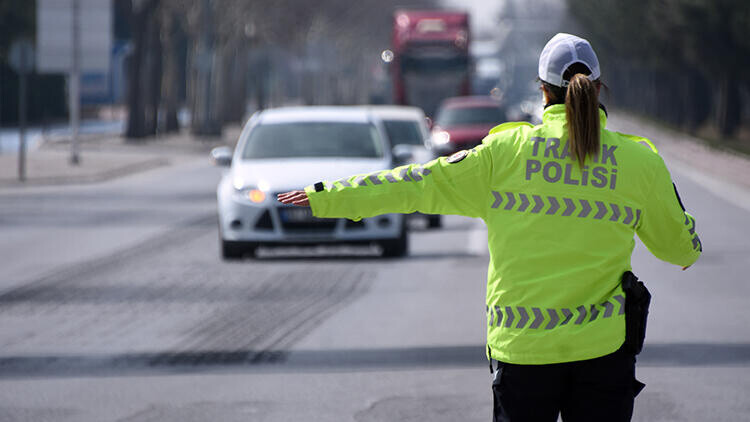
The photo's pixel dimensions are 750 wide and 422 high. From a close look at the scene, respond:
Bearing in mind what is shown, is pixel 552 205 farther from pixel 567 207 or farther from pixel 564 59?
pixel 564 59

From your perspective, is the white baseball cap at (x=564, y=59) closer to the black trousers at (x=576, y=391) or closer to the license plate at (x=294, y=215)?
the black trousers at (x=576, y=391)

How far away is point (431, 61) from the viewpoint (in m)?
46.8

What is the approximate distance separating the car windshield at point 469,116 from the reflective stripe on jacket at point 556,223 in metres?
29.1

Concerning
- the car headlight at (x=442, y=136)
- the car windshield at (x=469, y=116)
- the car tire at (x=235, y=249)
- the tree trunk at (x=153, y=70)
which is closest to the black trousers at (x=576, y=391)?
the car tire at (x=235, y=249)

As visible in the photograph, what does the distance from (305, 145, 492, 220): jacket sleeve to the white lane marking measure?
1150 cm

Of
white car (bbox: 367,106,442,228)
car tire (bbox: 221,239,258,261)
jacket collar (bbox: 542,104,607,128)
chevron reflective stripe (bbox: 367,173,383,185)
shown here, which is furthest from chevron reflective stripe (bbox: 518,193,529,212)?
white car (bbox: 367,106,442,228)

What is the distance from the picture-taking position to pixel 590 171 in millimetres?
4125

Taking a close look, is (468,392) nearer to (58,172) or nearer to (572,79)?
(572,79)

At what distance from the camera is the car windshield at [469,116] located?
33500 millimetres

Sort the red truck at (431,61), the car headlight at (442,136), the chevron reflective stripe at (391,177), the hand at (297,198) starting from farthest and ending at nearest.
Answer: the red truck at (431,61), the car headlight at (442,136), the hand at (297,198), the chevron reflective stripe at (391,177)

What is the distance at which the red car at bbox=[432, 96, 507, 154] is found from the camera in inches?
1256

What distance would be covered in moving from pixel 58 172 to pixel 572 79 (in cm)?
2793

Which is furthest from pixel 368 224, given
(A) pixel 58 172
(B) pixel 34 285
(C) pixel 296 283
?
(A) pixel 58 172

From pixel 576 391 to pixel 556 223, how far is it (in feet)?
1.48
